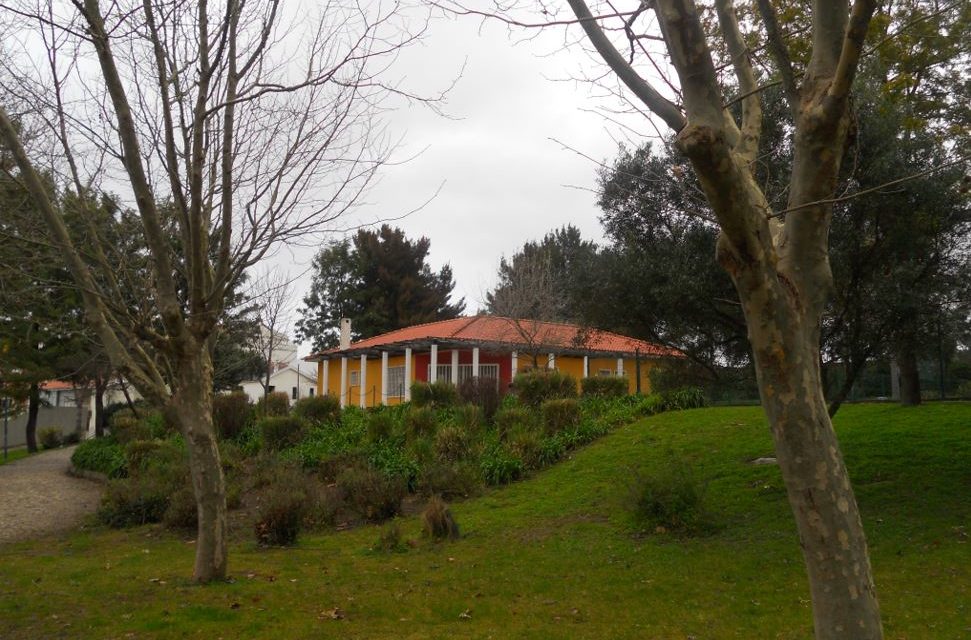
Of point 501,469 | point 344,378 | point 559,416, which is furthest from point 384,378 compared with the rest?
point 501,469

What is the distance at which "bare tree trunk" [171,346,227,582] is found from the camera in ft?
24.9

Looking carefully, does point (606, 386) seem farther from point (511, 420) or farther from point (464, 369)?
point (464, 369)

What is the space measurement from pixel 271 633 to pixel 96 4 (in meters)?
5.52

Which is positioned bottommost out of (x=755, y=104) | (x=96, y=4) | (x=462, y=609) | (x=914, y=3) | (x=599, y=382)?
(x=462, y=609)

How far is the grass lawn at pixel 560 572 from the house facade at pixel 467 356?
1500 cm

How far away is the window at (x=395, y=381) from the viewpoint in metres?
31.8

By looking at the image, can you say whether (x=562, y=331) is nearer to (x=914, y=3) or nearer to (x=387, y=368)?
(x=387, y=368)

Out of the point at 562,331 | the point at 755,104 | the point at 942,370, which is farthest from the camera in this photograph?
the point at 562,331

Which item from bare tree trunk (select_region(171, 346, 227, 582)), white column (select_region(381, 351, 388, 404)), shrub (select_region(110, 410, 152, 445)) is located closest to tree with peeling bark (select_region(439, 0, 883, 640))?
bare tree trunk (select_region(171, 346, 227, 582))

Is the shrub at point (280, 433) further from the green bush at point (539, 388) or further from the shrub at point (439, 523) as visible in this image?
the shrub at point (439, 523)

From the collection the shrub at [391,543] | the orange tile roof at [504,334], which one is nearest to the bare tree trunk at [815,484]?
the shrub at [391,543]

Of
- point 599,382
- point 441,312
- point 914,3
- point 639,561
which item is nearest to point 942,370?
point 599,382

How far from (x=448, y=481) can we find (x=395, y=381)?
19.5m

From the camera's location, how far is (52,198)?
27.6 feet
